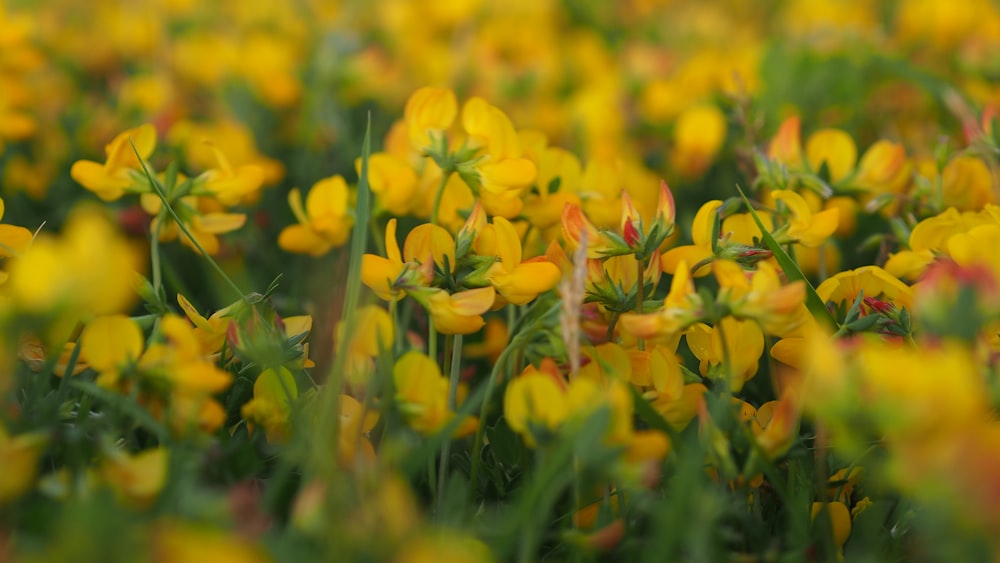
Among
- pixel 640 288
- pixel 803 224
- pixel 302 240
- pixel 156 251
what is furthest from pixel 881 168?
pixel 156 251

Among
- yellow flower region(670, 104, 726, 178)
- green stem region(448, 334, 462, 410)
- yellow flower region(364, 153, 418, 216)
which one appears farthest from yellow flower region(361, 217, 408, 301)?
Result: yellow flower region(670, 104, 726, 178)

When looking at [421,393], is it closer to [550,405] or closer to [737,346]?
[550,405]

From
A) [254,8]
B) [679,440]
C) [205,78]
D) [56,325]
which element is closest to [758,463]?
[679,440]

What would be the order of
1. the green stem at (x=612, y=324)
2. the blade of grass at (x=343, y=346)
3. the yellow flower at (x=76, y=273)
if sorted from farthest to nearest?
the green stem at (x=612, y=324)
the blade of grass at (x=343, y=346)
the yellow flower at (x=76, y=273)

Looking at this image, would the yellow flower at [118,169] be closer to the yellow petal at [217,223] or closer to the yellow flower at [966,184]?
the yellow petal at [217,223]

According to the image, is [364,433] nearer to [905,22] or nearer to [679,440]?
[679,440]

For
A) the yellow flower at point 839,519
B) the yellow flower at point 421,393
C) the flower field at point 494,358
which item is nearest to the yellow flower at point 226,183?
the flower field at point 494,358
